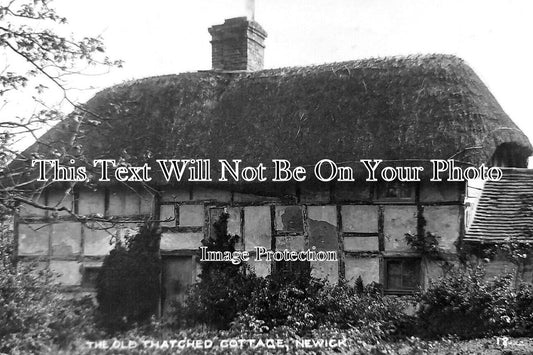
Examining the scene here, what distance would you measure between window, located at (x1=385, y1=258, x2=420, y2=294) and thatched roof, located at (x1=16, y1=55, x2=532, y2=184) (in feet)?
5.19

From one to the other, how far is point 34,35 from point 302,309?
4.99 meters

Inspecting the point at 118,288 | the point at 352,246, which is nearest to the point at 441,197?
the point at 352,246

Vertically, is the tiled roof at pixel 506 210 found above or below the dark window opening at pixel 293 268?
above

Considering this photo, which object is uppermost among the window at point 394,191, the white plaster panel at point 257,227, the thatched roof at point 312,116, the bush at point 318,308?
the thatched roof at point 312,116

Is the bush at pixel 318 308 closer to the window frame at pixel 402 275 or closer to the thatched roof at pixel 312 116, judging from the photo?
the window frame at pixel 402 275

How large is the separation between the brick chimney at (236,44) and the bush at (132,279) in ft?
12.0

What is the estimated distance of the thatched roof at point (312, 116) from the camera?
9.38 metres

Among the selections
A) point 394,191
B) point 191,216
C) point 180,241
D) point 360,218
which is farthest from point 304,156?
point 180,241

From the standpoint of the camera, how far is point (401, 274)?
937cm

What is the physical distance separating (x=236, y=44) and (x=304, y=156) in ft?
10.6

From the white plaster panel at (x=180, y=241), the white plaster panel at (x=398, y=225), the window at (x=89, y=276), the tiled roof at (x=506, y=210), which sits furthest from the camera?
the window at (x=89, y=276)

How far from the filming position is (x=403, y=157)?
30.1 ft

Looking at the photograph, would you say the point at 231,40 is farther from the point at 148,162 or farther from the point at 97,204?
the point at 97,204

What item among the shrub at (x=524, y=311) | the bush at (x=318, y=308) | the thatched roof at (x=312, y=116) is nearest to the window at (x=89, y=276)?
the thatched roof at (x=312, y=116)
